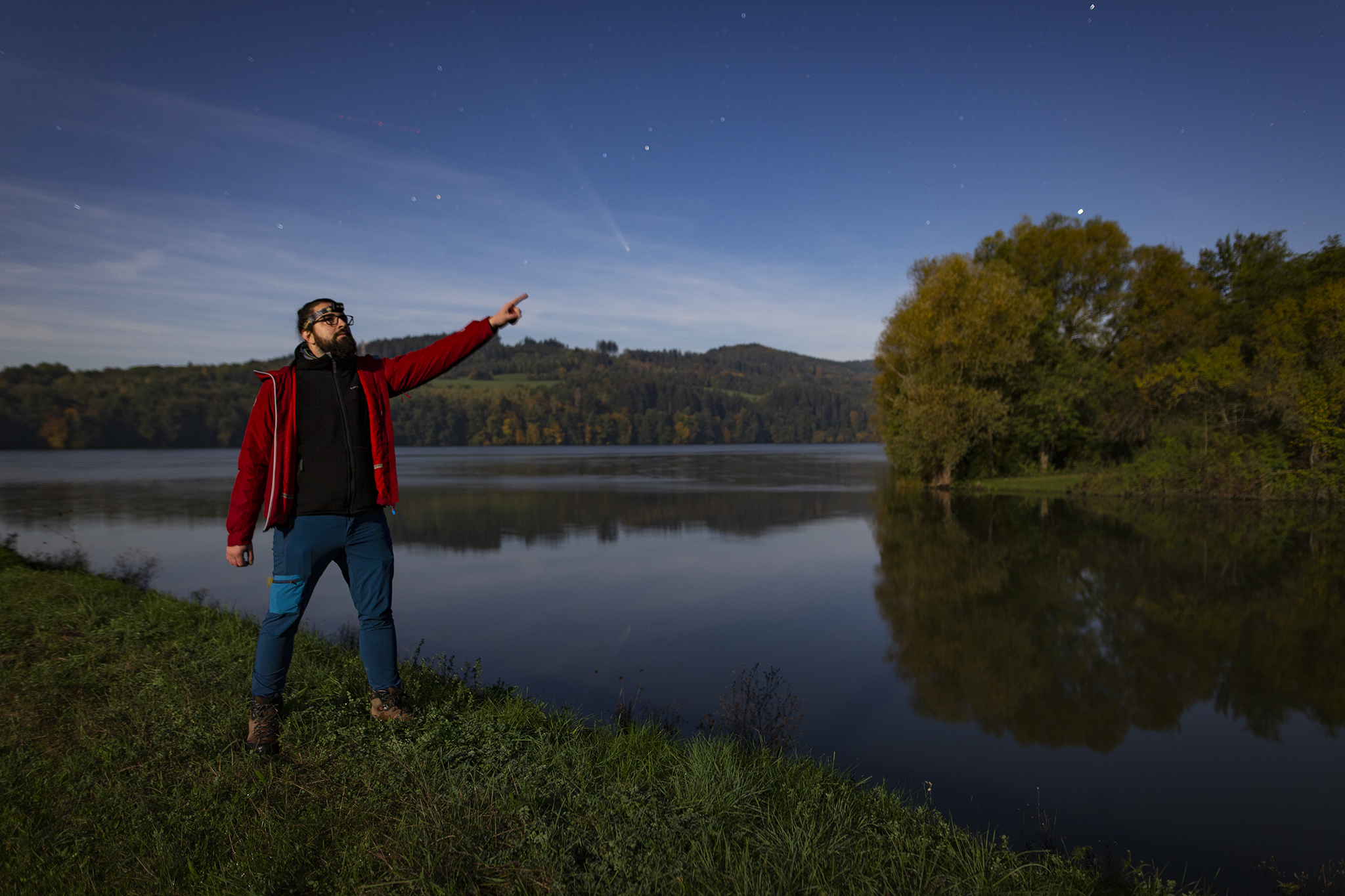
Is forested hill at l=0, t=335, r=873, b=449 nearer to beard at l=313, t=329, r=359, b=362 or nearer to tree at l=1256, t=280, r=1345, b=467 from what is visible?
tree at l=1256, t=280, r=1345, b=467

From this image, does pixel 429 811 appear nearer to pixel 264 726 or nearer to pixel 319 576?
pixel 264 726

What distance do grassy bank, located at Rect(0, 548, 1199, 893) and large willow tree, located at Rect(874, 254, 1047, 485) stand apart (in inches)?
978

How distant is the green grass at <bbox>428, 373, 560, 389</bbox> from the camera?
4781 inches

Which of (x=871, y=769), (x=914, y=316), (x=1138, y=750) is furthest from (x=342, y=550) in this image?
(x=914, y=316)

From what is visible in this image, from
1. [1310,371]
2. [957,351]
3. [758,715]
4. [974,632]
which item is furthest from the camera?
[957,351]

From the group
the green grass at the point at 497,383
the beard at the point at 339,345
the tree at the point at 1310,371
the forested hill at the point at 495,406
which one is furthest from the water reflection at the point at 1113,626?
the green grass at the point at 497,383

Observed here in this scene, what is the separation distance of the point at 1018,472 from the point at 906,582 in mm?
23213

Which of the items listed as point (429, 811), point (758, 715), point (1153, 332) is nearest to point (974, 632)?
point (758, 715)

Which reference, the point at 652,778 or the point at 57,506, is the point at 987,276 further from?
the point at 57,506

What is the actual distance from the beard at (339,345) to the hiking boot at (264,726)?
205 cm

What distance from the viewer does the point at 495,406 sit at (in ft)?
357

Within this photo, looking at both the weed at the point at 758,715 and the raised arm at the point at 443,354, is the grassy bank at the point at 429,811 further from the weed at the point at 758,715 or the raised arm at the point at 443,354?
the raised arm at the point at 443,354

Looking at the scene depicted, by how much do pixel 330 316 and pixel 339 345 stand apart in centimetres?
21

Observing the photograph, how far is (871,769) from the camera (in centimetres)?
512
